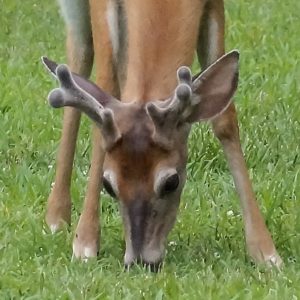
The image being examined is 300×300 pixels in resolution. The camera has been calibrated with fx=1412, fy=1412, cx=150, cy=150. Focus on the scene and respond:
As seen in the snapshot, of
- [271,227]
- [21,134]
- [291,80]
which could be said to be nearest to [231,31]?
[291,80]

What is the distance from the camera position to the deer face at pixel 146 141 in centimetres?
670

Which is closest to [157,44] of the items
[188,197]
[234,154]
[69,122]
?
[234,154]

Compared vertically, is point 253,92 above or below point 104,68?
below

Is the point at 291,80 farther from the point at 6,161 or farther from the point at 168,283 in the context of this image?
the point at 168,283

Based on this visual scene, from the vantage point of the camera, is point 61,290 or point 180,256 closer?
point 61,290

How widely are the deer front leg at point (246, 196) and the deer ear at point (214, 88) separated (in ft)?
2.56

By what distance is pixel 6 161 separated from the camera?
29.9 ft

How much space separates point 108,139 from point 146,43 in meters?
0.62

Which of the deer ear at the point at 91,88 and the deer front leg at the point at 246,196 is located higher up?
the deer ear at the point at 91,88

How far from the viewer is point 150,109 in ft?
21.6

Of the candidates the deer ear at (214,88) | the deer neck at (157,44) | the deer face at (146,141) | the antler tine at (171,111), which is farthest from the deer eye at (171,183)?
the deer neck at (157,44)

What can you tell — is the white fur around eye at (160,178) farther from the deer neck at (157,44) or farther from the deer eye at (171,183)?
the deer neck at (157,44)

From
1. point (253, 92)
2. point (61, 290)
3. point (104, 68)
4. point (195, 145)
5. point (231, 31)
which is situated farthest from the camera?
point (231, 31)

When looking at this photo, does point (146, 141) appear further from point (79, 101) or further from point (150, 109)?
point (79, 101)
